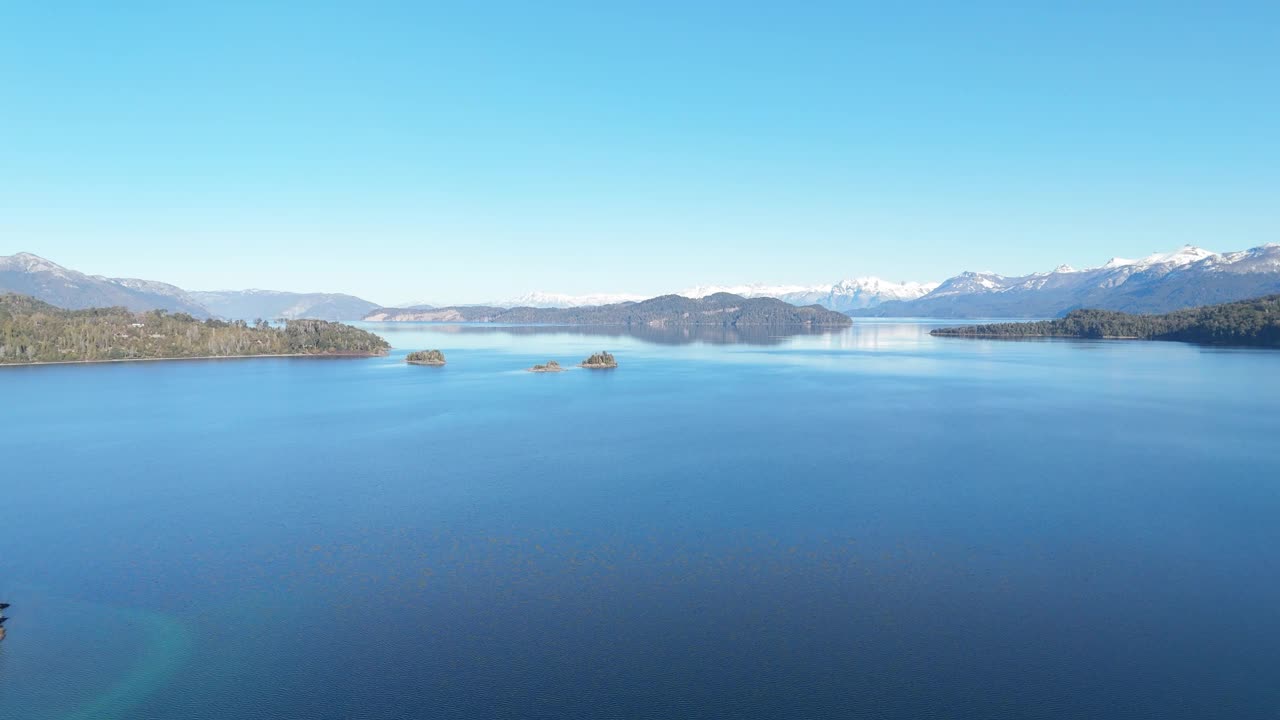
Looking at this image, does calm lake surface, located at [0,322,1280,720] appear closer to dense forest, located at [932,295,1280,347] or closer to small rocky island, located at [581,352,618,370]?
small rocky island, located at [581,352,618,370]

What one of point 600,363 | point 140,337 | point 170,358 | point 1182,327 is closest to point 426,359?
point 600,363

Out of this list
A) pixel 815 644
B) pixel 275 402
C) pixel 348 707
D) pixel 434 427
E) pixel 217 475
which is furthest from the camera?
pixel 275 402

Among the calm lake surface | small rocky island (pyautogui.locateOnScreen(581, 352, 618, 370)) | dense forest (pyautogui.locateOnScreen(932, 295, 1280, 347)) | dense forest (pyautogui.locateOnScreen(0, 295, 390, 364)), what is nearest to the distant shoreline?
dense forest (pyautogui.locateOnScreen(0, 295, 390, 364))

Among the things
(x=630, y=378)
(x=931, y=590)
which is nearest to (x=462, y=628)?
(x=931, y=590)

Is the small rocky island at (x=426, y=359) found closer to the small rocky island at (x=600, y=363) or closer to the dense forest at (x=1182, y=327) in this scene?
the small rocky island at (x=600, y=363)

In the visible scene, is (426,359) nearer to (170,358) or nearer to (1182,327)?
(170,358)

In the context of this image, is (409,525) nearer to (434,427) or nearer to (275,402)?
(434,427)
